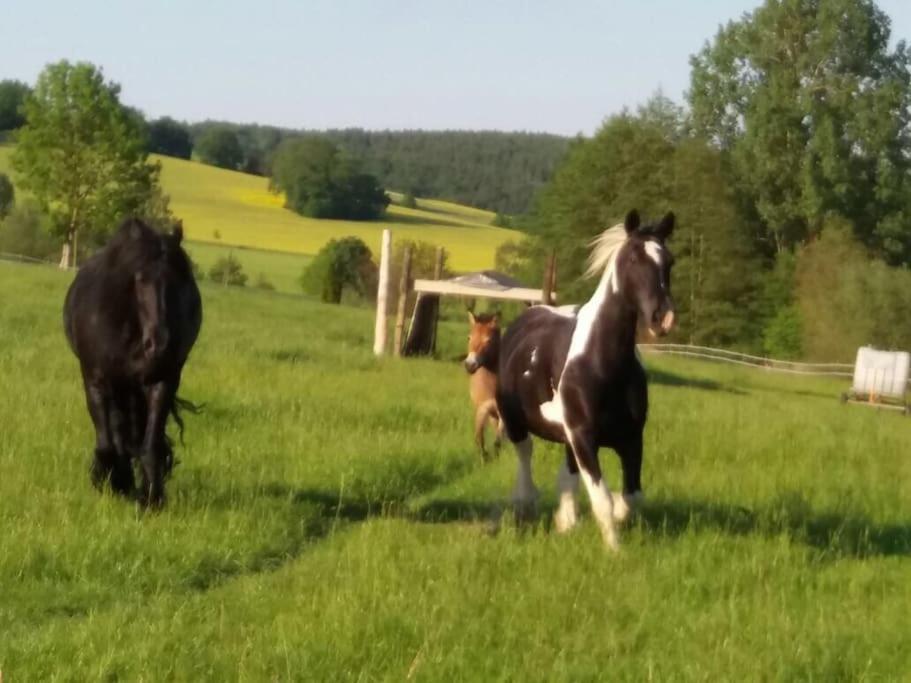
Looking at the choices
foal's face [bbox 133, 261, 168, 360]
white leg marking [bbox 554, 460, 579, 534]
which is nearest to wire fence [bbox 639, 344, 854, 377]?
white leg marking [bbox 554, 460, 579, 534]

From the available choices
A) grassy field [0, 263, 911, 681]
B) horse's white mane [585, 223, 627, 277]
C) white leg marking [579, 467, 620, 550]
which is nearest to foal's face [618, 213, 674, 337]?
horse's white mane [585, 223, 627, 277]

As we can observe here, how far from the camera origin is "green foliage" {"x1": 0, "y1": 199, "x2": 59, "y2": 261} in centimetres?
7769

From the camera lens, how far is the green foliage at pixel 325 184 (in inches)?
4281

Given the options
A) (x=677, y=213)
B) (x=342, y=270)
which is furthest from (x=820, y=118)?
(x=342, y=270)

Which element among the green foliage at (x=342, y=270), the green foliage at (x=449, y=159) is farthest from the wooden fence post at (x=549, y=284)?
the green foliage at (x=449, y=159)

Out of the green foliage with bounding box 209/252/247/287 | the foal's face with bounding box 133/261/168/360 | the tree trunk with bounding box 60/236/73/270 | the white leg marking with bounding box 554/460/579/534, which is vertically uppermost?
the foal's face with bounding box 133/261/168/360

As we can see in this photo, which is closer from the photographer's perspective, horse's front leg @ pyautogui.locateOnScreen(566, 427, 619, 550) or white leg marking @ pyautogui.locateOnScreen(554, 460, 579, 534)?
horse's front leg @ pyautogui.locateOnScreen(566, 427, 619, 550)

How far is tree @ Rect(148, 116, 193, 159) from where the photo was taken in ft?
416

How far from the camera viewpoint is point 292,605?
23.7 feet

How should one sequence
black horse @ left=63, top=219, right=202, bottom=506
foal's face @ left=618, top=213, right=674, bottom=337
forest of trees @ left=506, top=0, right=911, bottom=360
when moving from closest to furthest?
foal's face @ left=618, top=213, right=674, bottom=337, black horse @ left=63, top=219, right=202, bottom=506, forest of trees @ left=506, top=0, right=911, bottom=360

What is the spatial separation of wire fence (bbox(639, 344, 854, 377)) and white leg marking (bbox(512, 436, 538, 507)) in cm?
4488

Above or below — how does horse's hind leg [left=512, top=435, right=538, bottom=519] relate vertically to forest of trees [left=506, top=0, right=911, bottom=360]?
below

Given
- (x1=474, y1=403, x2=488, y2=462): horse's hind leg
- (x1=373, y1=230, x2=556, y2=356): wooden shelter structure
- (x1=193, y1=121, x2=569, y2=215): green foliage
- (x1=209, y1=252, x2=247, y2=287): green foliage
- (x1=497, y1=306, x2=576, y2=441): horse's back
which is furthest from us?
(x1=193, y1=121, x2=569, y2=215): green foliage

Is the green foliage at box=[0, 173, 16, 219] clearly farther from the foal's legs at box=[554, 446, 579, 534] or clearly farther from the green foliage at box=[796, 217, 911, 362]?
the foal's legs at box=[554, 446, 579, 534]
